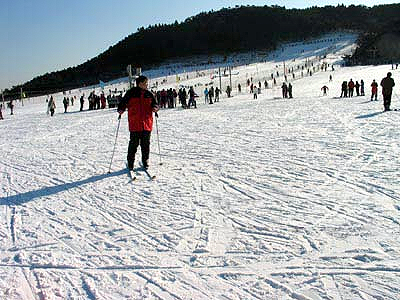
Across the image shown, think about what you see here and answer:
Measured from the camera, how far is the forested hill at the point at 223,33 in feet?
454

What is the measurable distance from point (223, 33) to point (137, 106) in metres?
146

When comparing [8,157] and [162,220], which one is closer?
[162,220]

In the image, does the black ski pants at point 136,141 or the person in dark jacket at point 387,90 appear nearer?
the black ski pants at point 136,141

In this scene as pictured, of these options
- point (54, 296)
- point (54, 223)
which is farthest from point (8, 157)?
point (54, 296)

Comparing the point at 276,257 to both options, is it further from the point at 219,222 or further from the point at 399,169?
the point at 399,169

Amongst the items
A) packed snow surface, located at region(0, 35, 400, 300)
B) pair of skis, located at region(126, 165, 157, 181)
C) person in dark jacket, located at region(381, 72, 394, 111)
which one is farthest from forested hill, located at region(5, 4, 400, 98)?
packed snow surface, located at region(0, 35, 400, 300)

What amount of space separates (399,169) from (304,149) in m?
2.31

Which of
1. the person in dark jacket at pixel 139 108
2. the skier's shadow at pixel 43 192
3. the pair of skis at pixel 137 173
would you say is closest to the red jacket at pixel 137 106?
the person in dark jacket at pixel 139 108

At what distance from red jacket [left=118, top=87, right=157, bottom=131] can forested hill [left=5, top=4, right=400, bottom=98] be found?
405 feet

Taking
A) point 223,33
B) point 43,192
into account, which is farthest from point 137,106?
point 223,33

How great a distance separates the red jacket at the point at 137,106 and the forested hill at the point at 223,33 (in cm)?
12354

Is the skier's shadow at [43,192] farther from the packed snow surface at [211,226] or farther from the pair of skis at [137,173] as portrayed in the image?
the pair of skis at [137,173]

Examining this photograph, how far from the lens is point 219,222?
4172 millimetres

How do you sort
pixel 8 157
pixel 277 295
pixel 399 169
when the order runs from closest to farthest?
pixel 277 295 < pixel 399 169 < pixel 8 157
